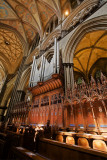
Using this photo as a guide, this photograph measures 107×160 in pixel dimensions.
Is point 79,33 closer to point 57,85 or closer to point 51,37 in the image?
point 57,85

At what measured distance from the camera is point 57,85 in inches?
205

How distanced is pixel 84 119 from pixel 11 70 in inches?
684

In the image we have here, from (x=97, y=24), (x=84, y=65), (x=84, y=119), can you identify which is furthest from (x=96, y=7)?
(x=84, y=119)

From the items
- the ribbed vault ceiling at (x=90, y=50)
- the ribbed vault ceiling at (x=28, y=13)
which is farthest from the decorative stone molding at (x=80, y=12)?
the ribbed vault ceiling at (x=28, y=13)

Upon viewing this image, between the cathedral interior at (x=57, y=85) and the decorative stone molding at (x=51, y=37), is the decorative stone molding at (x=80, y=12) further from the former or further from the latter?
the decorative stone molding at (x=51, y=37)

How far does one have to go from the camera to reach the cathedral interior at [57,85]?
1.94 metres

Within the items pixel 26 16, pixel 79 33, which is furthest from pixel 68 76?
pixel 26 16

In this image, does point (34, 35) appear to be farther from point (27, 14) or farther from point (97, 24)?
point (97, 24)

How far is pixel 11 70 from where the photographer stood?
1733 cm

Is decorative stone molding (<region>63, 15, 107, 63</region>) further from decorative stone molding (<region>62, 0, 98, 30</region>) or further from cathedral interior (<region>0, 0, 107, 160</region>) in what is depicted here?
decorative stone molding (<region>62, 0, 98, 30</region>)

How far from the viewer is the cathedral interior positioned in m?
1.94

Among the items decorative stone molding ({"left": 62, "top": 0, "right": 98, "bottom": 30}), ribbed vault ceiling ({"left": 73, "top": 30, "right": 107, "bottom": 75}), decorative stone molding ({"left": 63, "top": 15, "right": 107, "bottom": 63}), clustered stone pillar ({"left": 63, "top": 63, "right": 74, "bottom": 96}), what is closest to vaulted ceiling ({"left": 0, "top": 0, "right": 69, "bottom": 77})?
decorative stone molding ({"left": 62, "top": 0, "right": 98, "bottom": 30})

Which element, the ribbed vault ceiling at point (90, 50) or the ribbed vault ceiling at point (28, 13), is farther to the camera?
the ribbed vault ceiling at point (28, 13)

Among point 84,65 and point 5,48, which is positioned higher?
point 5,48
